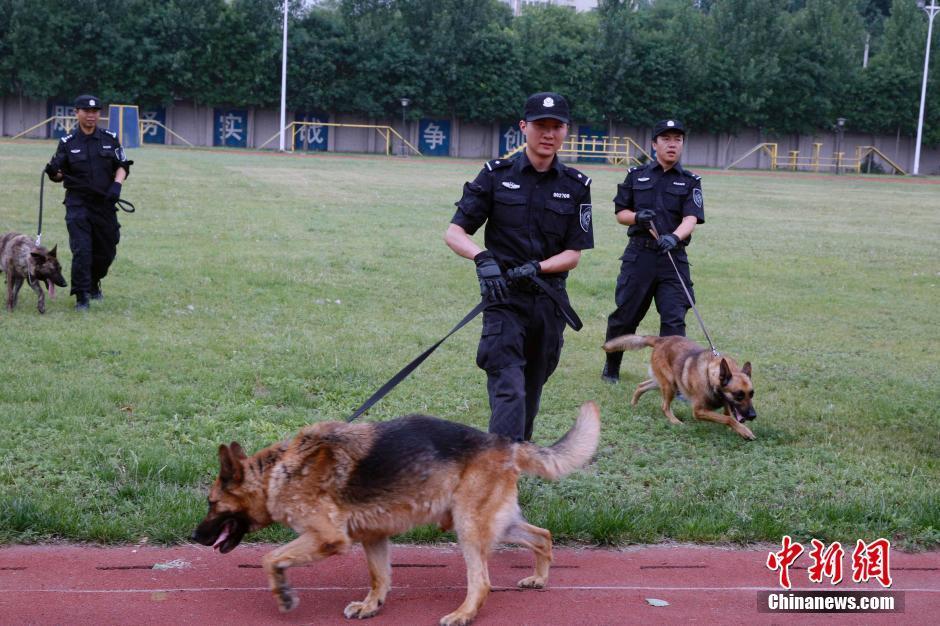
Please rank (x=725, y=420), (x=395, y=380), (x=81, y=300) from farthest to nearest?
(x=81, y=300) → (x=725, y=420) → (x=395, y=380)

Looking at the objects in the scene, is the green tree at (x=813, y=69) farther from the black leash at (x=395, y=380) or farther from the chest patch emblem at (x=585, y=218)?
the black leash at (x=395, y=380)

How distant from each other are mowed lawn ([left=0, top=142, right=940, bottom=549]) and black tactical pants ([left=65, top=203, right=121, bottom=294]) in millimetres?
447

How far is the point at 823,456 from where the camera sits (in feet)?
23.8

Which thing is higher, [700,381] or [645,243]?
[645,243]

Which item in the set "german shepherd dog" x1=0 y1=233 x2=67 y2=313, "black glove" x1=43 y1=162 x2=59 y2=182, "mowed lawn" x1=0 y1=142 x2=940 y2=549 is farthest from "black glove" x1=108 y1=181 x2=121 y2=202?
"mowed lawn" x1=0 y1=142 x2=940 y2=549

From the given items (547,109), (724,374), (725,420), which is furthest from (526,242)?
(725,420)

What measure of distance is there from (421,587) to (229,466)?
1.22 m

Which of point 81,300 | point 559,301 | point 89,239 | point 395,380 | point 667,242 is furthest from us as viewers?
point 81,300

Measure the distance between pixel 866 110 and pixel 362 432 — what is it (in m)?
69.5

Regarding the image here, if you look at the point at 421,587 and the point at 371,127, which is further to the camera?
the point at 371,127

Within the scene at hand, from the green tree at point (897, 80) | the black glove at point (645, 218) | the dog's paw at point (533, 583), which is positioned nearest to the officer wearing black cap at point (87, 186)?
the black glove at point (645, 218)

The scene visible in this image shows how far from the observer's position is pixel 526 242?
5.75m

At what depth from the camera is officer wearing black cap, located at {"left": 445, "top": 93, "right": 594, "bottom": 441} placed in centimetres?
555

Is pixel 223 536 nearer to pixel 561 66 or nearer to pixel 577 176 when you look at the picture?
pixel 577 176
